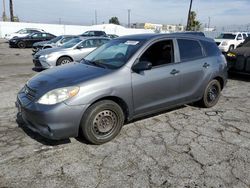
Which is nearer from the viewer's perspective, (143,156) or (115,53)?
(143,156)

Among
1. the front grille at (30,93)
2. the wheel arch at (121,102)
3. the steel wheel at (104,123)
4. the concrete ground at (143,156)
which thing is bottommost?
the concrete ground at (143,156)

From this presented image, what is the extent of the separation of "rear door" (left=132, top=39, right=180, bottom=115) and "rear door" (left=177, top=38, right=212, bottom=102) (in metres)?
0.19

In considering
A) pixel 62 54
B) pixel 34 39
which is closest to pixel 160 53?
pixel 62 54

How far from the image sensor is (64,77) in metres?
4.06

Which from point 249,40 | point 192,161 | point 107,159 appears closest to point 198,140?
point 192,161

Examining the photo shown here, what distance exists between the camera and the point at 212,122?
197 inches

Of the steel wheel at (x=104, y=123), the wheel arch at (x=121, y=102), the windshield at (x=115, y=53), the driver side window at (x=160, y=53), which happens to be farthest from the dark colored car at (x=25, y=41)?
the steel wheel at (x=104, y=123)

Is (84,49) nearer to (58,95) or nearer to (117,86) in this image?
(117,86)

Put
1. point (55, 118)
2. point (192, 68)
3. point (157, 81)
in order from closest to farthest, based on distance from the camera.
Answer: point (55, 118) → point (157, 81) → point (192, 68)

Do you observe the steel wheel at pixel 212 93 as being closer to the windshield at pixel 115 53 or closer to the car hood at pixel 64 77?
the windshield at pixel 115 53

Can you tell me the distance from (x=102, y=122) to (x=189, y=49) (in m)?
2.39

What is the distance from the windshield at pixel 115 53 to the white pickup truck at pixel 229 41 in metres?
17.1

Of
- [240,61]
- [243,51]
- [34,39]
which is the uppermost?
[34,39]

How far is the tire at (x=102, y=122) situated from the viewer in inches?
150
